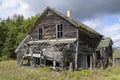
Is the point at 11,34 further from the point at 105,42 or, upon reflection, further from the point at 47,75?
the point at 47,75

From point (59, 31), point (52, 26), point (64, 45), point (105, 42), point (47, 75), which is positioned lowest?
point (47, 75)

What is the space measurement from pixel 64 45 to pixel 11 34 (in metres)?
23.7

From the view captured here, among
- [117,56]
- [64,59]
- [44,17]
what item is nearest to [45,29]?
[44,17]

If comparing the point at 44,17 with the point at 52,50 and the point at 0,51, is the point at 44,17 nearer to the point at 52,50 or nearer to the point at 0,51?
the point at 52,50

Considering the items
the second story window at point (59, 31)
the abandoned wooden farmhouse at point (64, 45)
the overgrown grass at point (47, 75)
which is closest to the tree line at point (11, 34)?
the abandoned wooden farmhouse at point (64, 45)

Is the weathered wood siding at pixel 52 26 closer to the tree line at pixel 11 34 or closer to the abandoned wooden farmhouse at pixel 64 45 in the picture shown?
the abandoned wooden farmhouse at pixel 64 45

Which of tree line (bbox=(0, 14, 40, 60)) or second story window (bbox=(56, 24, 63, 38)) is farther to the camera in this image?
tree line (bbox=(0, 14, 40, 60))

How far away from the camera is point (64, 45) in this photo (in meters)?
32.3

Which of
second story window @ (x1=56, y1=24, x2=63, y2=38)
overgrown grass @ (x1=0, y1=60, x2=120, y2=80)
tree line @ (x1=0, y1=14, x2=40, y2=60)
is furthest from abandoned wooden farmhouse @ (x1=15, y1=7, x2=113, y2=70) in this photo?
tree line @ (x1=0, y1=14, x2=40, y2=60)

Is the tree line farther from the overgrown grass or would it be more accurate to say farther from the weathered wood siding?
the overgrown grass

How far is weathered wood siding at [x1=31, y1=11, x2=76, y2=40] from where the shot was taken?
33844 mm

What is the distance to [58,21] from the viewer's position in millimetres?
35062

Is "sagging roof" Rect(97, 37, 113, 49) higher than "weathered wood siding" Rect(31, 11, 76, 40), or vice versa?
"weathered wood siding" Rect(31, 11, 76, 40)

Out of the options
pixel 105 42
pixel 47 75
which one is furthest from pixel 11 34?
pixel 47 75
